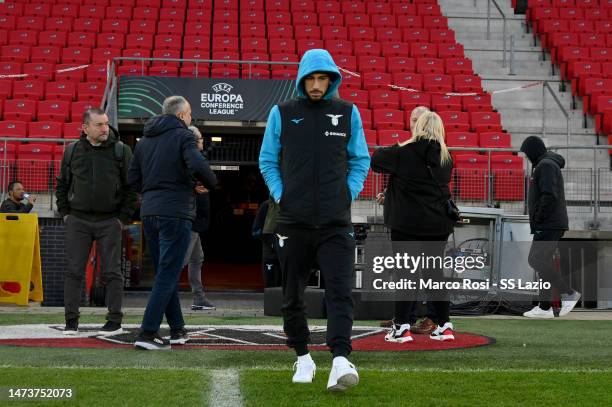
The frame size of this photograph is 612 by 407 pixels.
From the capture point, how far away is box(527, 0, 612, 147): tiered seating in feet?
60.5

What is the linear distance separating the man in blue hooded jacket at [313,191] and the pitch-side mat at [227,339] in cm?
145

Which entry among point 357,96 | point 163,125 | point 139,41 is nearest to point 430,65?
point 357,96

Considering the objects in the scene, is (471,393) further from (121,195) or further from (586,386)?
(121,195)

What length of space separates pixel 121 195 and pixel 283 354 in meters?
2.23

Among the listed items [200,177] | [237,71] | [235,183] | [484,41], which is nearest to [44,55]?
[237,71]

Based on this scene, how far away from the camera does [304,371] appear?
4844 mm

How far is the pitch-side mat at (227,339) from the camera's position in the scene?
6500 mm

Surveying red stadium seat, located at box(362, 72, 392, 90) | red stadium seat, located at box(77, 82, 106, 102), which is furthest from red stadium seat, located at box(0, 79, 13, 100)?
red stadium seat, located at box(362, 72, 392, 90)

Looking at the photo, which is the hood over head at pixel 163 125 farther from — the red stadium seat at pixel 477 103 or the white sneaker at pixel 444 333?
the red stadium seat at pixel 477 103

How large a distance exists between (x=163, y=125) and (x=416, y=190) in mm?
1863

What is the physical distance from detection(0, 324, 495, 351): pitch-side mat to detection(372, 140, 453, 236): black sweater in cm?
83

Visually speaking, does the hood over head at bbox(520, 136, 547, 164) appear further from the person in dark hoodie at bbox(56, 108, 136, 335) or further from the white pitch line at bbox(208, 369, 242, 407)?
the white pitch line at bbox(208, 369, 242, 407)

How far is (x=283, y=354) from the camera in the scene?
5.99 meters

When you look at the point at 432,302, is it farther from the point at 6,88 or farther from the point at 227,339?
the point at 6,88
